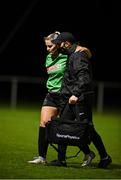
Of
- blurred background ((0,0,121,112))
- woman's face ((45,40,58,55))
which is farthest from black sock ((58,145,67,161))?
blurred background ((0,0,121,112))

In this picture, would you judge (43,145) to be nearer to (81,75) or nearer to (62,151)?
(62,151)

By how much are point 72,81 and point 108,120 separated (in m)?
10.8

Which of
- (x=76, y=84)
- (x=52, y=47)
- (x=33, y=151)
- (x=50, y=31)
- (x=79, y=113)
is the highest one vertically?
(x=50, y=31)

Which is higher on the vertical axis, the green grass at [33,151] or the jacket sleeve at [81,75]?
the jacket sleeve at [81,75]

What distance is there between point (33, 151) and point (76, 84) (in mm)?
2697

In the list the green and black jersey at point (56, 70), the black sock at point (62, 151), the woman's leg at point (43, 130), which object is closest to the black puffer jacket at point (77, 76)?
the green and black jersey at point (56, 70)

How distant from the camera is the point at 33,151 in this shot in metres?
12.6

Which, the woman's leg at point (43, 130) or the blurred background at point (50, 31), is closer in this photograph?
the woman's leg at point (43, 130)

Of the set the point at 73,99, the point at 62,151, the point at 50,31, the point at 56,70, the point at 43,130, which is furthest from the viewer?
the point at 50,31

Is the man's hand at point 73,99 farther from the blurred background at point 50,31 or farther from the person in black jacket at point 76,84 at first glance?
the blurred background at point 50,31

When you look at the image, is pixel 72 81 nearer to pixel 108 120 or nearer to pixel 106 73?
pixel 108 120

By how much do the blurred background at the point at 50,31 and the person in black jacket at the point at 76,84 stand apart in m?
23.6

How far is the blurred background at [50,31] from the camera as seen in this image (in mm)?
35531

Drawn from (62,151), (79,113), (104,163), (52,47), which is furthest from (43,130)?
(52,47)
